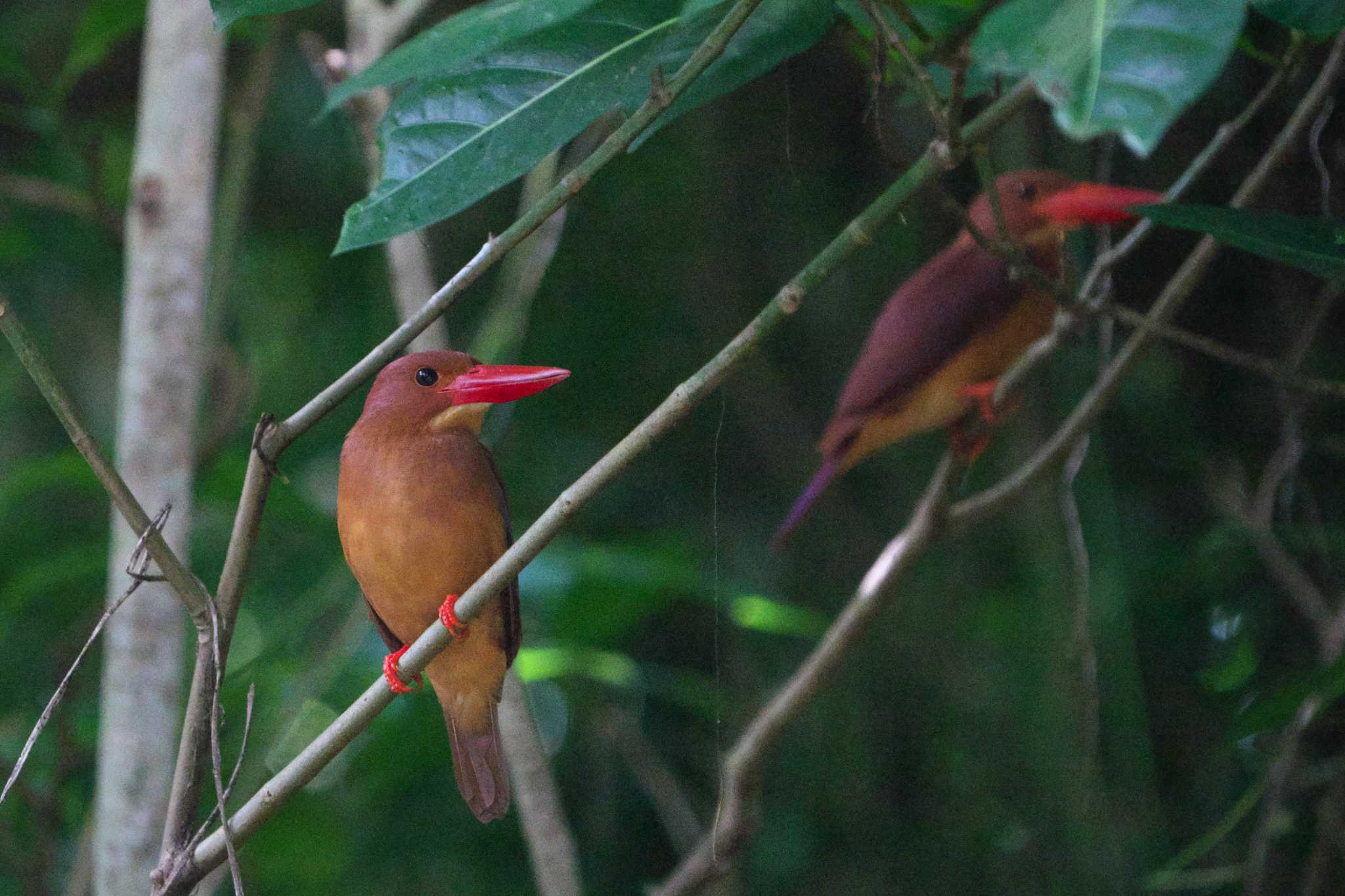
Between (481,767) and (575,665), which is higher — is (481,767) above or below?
above

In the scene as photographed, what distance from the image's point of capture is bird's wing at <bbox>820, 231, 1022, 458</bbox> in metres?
2.24

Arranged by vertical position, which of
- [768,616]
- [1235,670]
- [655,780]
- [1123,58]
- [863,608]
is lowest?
[655,780]

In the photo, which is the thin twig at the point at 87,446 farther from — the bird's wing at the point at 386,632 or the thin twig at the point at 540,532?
the bird's wing at the point at 386,632

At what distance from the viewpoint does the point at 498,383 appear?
3.14 ft

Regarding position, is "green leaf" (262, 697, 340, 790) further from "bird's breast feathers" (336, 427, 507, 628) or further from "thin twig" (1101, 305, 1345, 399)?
"thin twig" (1101, 305, 1345, 399)

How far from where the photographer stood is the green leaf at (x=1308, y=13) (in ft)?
3.37

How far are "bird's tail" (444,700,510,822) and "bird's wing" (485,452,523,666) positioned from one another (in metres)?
0.08

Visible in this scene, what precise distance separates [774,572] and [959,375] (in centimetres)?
87

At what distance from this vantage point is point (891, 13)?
129cm

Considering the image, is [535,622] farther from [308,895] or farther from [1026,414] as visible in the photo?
[1026,414]

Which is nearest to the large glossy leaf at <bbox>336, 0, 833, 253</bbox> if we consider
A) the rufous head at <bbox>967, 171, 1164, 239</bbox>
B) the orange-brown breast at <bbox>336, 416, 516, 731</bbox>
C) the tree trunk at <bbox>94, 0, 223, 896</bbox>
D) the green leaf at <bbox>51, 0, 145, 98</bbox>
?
the orange-brown breast at <bbox>336, 416, 516, 731</bbox>

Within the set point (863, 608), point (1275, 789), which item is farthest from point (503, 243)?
point (1275, 789)

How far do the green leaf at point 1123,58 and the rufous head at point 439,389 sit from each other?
0.42 m

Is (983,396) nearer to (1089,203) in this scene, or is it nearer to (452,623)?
(1089,203)
